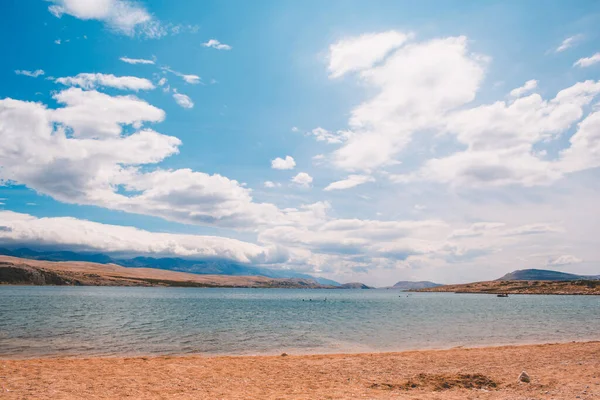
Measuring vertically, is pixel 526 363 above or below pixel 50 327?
above

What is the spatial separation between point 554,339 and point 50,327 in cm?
6354

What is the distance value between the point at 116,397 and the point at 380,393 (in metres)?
12.7

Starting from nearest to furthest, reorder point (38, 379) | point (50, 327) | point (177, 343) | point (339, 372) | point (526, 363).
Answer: point (38, 379) < point (339, 372) < point (526, 363) < point (177, 343) < point (50, 327)

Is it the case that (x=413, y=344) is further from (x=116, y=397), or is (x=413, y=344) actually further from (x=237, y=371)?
(x=116, y=397)

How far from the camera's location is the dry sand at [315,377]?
59.9 feet

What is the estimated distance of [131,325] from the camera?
55.7 metres

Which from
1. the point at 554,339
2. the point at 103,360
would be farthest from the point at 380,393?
the point at 554,339

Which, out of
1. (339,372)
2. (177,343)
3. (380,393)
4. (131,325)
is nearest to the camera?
(380,393)

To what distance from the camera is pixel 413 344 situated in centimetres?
4097

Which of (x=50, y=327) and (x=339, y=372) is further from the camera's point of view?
(x=50, y=327)

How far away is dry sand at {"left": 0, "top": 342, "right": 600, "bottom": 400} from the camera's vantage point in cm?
1827

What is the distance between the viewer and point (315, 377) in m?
22.9

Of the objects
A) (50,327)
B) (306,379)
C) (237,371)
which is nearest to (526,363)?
(306,379)

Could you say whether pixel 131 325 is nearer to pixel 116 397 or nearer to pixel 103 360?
pixel 103 360
